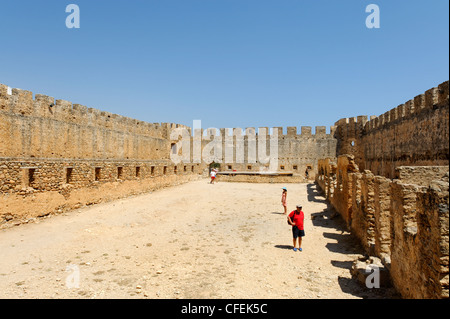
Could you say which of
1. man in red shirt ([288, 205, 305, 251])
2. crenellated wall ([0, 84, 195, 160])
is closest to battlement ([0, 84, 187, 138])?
crenellated wall ([0, 84, 195, 160])

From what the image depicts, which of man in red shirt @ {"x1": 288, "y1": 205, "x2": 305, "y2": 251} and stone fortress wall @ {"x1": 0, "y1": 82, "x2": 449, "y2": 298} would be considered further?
man in red shirt @ {"x1": 288, "y1": 205, "x2": 305, "y2": 251}

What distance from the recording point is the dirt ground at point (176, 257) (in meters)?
5.02

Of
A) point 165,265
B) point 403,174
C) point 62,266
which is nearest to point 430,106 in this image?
point 403,174

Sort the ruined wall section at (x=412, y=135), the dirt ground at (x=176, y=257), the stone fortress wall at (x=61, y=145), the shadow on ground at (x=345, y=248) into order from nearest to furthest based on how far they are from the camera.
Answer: the shadow on ground at (x=345, y=248)
the dirt ground at (x=176, y=257)
the ruined wall section at (x=412, y=135)
the stone fortress wall at (x=61, y=145)

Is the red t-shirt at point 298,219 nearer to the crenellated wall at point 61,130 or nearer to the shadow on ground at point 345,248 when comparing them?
the shadow on ground at point 345,248

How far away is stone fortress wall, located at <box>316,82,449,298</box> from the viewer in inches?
124

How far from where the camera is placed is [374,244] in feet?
20.5

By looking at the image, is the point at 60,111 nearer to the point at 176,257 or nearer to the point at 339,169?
the point at 176,257

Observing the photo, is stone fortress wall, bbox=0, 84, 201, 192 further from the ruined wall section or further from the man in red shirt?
the ruined wall section

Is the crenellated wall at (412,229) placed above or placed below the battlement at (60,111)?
below

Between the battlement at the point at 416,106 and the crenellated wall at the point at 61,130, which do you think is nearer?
the battlement at the point at 416,106

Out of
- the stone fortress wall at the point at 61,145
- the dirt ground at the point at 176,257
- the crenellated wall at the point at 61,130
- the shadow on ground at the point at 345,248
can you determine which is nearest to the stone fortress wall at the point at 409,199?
the shadow on ground at the point at 345,248

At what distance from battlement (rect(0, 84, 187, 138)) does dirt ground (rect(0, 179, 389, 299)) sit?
3975 millimetres
